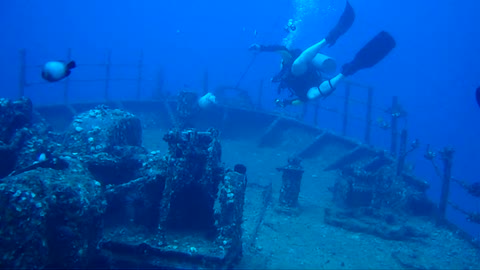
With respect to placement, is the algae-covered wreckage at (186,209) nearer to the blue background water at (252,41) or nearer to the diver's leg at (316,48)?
the diver's leg at (316,48)

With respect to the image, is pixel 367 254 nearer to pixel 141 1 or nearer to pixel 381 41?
pixel 381 41

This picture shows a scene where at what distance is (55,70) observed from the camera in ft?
17.4

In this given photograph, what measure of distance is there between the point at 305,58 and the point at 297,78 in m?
0.85

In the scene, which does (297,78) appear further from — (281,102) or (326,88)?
(326,88)

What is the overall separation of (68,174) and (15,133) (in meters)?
3.43

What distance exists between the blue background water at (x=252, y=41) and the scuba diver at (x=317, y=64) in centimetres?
10055

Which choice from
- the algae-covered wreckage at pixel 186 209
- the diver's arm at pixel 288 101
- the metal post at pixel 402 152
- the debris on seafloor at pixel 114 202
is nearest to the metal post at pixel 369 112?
the algae-covered wreckage at pixel 186 209

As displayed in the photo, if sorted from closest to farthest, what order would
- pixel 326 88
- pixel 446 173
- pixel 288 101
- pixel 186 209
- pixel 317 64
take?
1. pixel 186 209
2. pixel 326 88
3. pixel 317 64
4. pixel 288 101
5. pixel 446 173

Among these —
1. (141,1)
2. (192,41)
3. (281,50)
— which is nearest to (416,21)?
(192,41)

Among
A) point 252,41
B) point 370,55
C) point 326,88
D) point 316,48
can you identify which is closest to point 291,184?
point 326,88

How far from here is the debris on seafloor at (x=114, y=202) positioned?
4.22 meters

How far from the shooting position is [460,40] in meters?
163

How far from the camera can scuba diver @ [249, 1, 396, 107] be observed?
30.7ft

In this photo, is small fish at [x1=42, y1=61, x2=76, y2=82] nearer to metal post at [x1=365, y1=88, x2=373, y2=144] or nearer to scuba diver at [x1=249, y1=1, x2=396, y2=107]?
scuba diver at [x1=249, y1=1, x2=396, y2=107]
